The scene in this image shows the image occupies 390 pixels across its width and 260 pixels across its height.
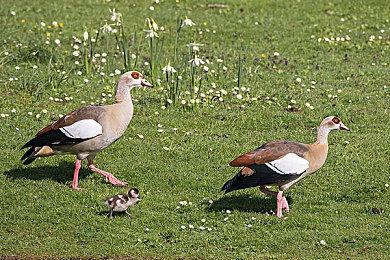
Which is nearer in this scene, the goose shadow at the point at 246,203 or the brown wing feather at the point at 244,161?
the brown wing feather at the point at 244,161

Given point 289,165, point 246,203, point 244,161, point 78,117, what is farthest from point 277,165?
point 78,117

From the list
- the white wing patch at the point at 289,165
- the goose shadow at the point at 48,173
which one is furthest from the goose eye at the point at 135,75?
the white wing patch at the point at 289,165

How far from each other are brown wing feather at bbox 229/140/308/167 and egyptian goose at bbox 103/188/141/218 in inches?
54.1

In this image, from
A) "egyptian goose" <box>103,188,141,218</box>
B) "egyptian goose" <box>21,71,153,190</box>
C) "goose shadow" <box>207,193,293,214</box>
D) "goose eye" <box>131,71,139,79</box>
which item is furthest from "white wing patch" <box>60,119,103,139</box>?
"goose shadow" <box>207,193,293,214</box>

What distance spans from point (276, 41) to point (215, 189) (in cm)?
825

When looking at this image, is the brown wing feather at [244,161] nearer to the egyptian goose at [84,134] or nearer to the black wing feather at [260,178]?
the black wing feather at [260,178]

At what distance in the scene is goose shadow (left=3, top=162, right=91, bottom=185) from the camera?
10547 millimetres

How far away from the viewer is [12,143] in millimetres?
11680

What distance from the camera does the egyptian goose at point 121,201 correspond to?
Answer: 8.87m

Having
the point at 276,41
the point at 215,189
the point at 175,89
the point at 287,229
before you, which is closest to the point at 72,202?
the point at 215,189

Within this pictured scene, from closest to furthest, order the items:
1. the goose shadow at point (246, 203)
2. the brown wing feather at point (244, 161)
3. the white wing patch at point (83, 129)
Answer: the brown wing feather at point (244, 161), the goose shadow at point (246, 203), the white wing patch at point (83, 129)

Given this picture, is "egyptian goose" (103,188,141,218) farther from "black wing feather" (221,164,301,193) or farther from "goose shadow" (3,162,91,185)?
"goose shadow" (3,162,91,185)

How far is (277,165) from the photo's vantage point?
29.3 ft

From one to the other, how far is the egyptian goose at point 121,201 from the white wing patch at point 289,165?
1.84 metres
